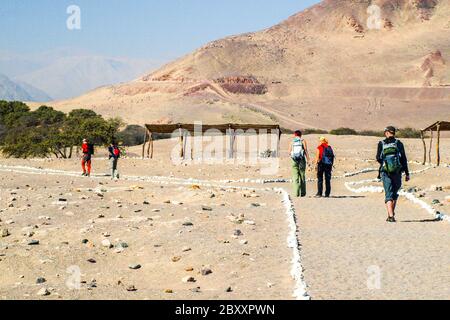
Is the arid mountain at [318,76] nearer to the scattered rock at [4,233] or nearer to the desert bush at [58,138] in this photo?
the desert bush at [58,138]

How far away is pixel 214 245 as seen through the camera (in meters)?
12.1

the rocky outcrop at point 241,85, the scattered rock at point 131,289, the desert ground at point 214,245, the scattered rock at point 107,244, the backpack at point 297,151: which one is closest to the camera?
the desert ground at point 214,245

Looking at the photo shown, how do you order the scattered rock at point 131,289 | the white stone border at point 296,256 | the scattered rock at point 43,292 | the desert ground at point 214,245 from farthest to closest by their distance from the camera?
1. the scattered rock at point 131,289
2. the desert ground at point 214,245
3. the scattered rock at point 43,292
4. the white stone border at point 296,256

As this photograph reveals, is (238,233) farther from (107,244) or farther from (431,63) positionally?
(431,63)

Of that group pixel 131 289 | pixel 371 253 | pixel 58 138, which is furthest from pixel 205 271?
pixel 58 138

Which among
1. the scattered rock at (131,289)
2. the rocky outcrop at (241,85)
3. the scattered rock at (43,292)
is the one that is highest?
the rocky outcrop at (241,85)

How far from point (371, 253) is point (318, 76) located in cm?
10764

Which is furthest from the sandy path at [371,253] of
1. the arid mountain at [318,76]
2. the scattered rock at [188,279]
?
the arid mountain at [318,76]

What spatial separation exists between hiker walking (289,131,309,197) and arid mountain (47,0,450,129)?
185 ft

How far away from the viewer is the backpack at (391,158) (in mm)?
14250

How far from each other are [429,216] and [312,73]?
10477 cm

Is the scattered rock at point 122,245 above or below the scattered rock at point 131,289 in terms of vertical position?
above

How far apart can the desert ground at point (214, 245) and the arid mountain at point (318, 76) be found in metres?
57.6
